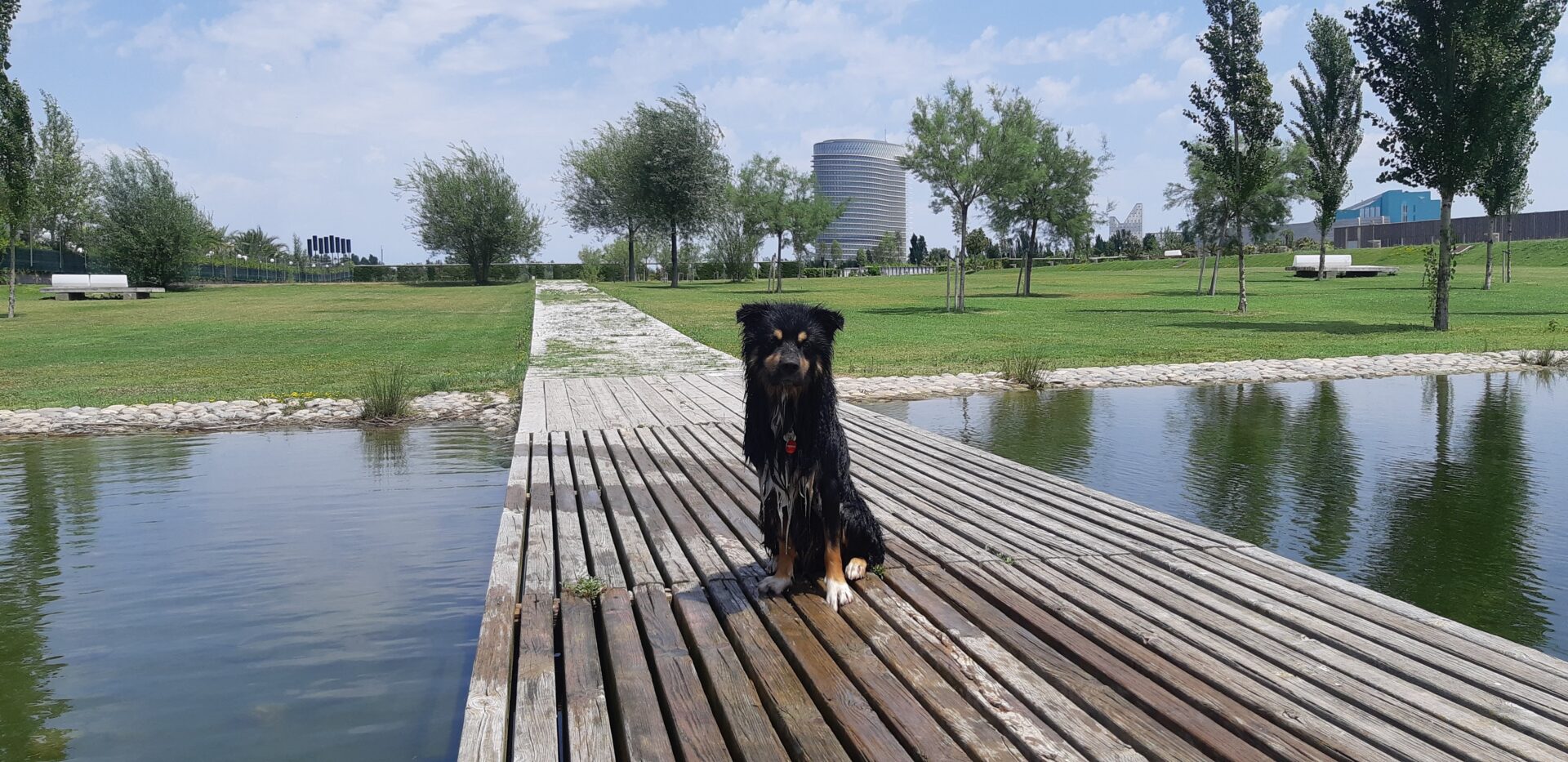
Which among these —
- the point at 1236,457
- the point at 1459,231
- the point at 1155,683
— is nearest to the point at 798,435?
the point at 1155,683

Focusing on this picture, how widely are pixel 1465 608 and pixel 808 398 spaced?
4195mm

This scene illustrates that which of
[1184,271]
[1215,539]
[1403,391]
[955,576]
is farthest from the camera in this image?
[1184,271]

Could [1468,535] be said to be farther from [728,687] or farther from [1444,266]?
[1444,266]

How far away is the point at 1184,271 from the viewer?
6334 centimetres

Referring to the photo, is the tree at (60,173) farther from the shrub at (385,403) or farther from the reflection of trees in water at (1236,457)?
the reflection of trees in water at (1236,457)

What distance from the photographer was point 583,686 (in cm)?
355

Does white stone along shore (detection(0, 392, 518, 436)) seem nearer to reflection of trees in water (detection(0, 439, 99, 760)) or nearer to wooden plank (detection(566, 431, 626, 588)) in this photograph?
reflection of trees in water (detection(0, 439, 99, 760))

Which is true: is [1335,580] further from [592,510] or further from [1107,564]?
[592,510]

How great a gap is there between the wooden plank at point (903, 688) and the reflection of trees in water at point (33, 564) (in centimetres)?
331

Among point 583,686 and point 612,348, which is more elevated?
point 612,348

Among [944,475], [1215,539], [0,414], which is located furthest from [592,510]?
[0,414]

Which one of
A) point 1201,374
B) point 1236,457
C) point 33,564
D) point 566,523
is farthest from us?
point 1201,374

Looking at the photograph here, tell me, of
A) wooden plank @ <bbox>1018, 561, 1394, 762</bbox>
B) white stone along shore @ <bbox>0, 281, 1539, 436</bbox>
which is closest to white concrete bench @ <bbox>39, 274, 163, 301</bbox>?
white stone along shore @ <bbox>0, 281, 1539, 436</bbox>

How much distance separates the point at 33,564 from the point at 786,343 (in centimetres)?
598
